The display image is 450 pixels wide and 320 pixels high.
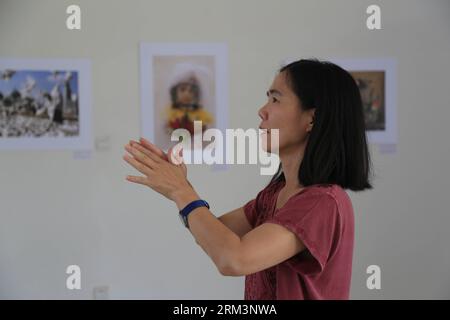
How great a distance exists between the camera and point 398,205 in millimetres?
1779

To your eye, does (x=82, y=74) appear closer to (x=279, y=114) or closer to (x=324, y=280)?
(x=279, y=114)

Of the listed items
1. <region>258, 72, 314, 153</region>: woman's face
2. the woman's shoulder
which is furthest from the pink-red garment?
<region>258, 72, 314, 153</region>: woman's face

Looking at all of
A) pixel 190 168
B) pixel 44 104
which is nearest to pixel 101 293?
pixel 190 168

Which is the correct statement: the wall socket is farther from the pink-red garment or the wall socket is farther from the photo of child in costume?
the pink-red garment

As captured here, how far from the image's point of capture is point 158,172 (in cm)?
76

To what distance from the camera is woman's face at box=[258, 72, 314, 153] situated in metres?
0.82

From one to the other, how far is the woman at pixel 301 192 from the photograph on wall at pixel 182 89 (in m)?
0.87

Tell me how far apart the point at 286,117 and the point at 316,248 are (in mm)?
246

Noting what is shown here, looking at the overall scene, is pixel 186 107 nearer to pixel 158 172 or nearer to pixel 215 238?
pixel 158 172

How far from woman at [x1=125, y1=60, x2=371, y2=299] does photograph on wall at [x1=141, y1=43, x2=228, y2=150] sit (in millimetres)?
873

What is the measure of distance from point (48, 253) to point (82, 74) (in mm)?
667

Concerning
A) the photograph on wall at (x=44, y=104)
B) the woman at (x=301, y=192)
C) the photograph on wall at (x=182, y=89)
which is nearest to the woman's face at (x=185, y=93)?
the photograph on wall at (x=182, y=89)

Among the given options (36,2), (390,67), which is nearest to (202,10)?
(36,2)

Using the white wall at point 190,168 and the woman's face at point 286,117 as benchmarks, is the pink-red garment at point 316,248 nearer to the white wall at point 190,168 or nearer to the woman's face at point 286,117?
the woman's face at point 286,117
